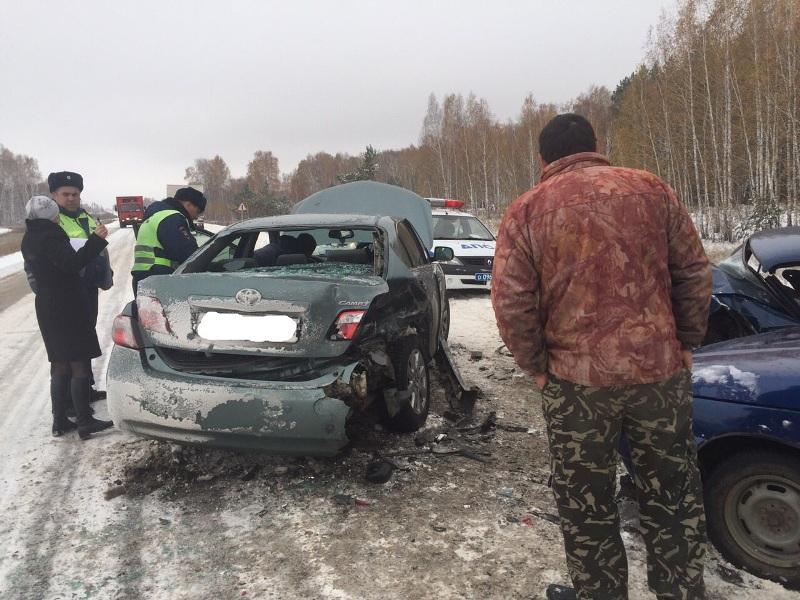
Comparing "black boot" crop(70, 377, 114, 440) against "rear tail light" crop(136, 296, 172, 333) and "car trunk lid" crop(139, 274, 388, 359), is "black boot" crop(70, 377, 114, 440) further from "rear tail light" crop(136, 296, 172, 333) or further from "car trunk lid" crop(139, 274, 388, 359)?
"car trunk lid" crop(139, 274, 388, 359)

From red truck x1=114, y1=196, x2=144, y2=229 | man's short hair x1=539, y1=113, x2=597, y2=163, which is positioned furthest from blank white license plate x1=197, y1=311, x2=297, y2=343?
red truck x1=114, y1=196, x2=144, y2=229

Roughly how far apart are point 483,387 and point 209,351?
275cm

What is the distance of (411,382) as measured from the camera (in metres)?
3.59

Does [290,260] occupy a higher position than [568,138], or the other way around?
[568,138]

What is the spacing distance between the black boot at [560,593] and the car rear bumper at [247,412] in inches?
45.6

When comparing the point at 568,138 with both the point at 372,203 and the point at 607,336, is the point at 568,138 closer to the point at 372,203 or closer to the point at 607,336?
the point at 607,336

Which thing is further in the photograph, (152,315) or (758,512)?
(152,315)

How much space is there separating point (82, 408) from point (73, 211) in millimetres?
1652

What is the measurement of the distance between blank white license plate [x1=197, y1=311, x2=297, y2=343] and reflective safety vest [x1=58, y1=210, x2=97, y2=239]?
230cm

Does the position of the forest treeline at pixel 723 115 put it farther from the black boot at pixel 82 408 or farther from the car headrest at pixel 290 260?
the black boot at pixel 82 408

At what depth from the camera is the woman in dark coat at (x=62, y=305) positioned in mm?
3740

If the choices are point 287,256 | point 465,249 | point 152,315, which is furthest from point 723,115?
point 152,315

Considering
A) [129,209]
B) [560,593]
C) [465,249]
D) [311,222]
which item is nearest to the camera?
[560,593]

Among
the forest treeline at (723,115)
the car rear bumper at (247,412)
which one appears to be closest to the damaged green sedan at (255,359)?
the car rear bumper at (247,412)
